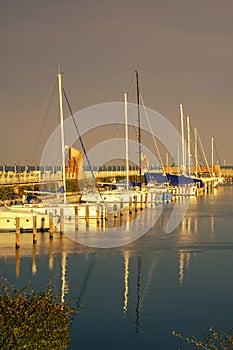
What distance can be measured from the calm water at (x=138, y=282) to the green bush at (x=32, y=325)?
19.2 feet

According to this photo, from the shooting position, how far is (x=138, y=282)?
2812 centimetres

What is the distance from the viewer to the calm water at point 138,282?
20.7 metres

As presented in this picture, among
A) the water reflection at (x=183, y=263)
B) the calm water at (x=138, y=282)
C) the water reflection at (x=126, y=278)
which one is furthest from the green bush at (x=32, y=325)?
the water reflection at (x=183, y=263)

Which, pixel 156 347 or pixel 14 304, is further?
pixel 156 347

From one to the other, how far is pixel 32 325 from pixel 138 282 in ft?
52.6

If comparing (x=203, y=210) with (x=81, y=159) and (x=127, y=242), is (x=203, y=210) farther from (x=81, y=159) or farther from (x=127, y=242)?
(x=81, y=159)

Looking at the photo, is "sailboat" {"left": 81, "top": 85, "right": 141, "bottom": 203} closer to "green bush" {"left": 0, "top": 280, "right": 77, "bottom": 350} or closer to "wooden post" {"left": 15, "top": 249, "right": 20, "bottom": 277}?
"wooden post" {"left": 15, "top": 249, "right": 20, "bottom": 277}

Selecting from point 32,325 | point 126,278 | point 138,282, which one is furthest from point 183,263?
point 32,325

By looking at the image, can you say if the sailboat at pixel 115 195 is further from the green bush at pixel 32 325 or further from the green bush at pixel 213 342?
the green bush at pixel 32 325

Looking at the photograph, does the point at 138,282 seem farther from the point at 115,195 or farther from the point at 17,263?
the point at 115,195

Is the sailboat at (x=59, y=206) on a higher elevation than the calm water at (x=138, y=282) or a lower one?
higher

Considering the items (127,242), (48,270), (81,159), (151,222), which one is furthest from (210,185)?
(48,270)

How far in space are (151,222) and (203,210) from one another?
1610 cm

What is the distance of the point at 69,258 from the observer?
34250mm
